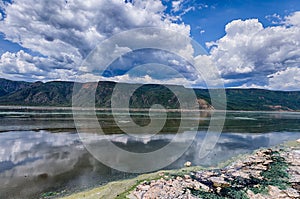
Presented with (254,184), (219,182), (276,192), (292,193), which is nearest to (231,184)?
(219,182)

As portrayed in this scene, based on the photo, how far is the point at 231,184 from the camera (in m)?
15.0

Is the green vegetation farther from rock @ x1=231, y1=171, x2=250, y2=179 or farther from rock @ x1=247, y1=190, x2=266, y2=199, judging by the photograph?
rock @ x1=231, y1=171, x2=250, y2=179

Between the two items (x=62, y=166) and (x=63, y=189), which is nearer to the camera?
(x=63, y=189)

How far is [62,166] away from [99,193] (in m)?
7.94

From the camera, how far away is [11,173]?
17.4 meters

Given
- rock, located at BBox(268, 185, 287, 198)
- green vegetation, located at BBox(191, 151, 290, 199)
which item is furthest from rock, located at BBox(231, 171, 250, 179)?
rock, located at BBox(268, 185, 287, 198)

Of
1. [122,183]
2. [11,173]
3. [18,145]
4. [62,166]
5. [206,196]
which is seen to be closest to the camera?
[206,196]

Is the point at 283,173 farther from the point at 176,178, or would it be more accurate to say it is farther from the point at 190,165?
the point at 176,178

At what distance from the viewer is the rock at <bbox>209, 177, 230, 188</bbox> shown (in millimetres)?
14873

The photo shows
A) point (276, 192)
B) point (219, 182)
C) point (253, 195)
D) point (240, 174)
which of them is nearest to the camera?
point (253, 195)

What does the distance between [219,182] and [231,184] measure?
2.80 feet

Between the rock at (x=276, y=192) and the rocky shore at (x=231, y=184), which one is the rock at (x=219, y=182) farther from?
the rock at (x=276, y=192)

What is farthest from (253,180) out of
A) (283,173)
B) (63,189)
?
(63,189)

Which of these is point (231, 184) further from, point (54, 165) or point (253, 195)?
point (54, 165)
